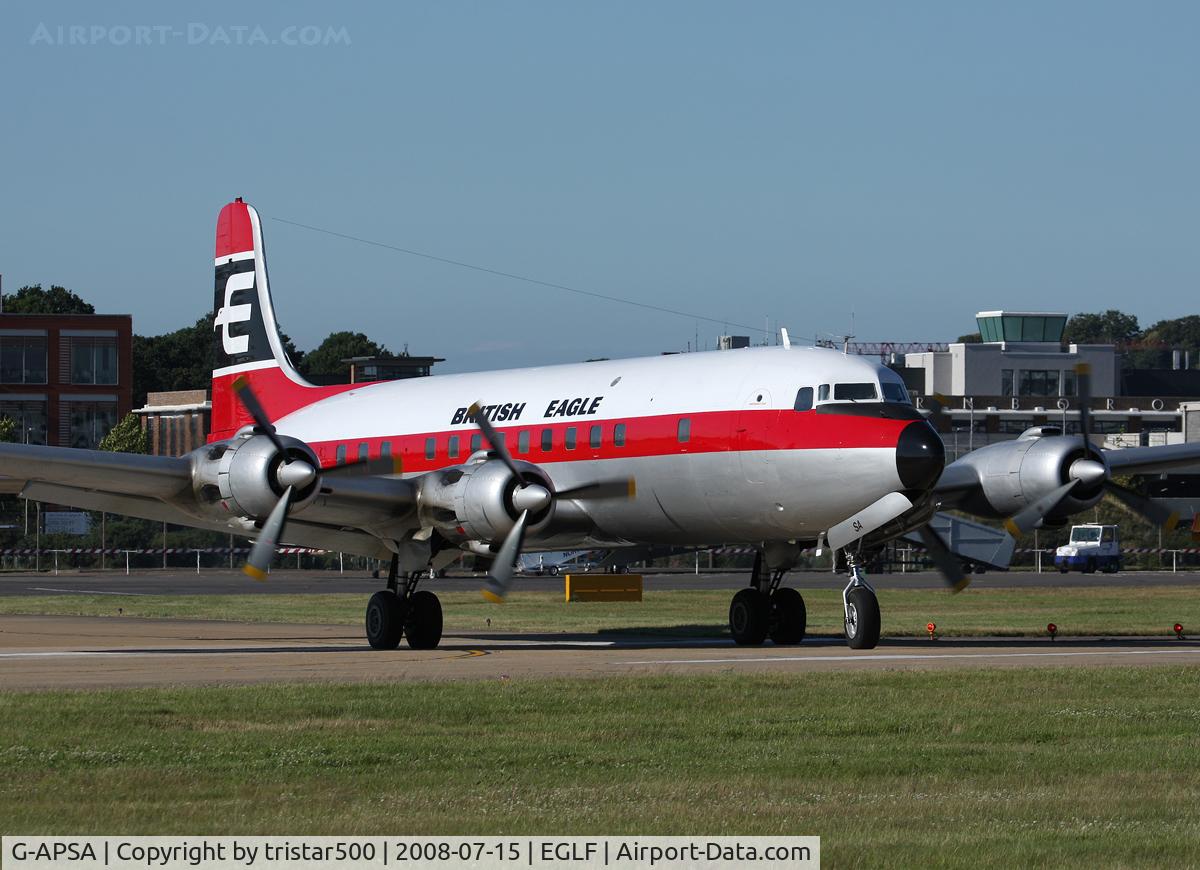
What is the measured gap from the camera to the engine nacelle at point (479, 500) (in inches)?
987

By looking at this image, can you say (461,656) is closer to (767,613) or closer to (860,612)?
(767,613)

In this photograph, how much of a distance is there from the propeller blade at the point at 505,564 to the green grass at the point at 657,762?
15.2 ft

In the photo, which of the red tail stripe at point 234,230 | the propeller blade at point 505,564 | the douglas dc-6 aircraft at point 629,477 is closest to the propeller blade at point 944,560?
the douglas dc-6 aircraft at point 629,477

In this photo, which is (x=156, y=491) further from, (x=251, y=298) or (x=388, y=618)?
(x=251, y=298)

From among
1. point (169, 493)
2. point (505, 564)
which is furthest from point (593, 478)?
point (169, 493)

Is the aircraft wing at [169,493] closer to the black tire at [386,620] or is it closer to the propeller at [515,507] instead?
the black tire at [386,620]

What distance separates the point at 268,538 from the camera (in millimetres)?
24797

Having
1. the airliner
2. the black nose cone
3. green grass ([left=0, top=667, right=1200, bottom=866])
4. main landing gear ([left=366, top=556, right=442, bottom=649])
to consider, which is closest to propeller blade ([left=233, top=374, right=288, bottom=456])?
the airliner

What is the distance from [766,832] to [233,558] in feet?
209

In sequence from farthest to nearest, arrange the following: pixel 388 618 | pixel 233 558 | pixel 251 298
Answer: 1. pixel 233 558
2. pixel 251 298
3. pixel 388 618

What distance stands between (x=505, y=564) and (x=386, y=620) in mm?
3153

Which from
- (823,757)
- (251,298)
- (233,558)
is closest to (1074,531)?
(233,558)

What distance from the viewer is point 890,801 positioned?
1220cm

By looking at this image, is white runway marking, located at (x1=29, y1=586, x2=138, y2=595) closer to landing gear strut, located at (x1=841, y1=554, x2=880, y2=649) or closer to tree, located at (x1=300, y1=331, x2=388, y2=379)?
landing gear strut, located at (x1=841, y1=554, x2=880, y2=649)
